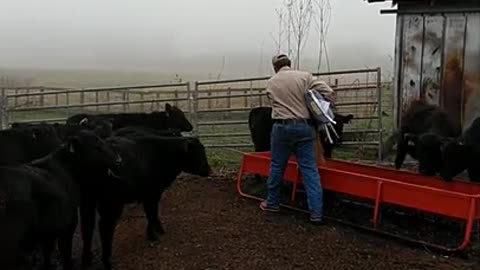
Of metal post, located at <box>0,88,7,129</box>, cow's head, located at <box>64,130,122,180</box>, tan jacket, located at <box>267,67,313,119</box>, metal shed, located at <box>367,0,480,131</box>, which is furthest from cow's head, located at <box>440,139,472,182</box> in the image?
metal post, located at <box>0,88,7,129</box>

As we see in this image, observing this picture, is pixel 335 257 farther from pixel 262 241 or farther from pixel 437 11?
pixel 437 11

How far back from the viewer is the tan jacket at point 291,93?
8562mm

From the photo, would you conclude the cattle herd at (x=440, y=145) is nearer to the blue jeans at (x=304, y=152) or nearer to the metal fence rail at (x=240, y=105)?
the blue jeans at (x=304, y=152)

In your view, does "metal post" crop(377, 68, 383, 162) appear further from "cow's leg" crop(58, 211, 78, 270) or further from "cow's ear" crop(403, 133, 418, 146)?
"cow's leg" crop(58, 211, 78, 270)

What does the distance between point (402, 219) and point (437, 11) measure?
5.46 metres

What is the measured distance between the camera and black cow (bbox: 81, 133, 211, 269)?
7.11m

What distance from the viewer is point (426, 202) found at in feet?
25.0

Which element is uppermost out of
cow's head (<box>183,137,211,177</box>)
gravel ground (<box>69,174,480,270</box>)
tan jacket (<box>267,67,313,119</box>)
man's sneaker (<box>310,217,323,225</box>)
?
tan jacket (<box>267,67,313,119</box>)

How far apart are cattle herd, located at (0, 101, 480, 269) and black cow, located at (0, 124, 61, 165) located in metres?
0.01

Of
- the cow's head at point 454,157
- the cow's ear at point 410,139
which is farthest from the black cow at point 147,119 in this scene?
the cow's head at point 454,157

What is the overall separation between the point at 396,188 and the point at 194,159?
2499mm

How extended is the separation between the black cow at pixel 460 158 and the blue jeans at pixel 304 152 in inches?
69.7

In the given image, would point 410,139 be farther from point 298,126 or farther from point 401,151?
point 298,126

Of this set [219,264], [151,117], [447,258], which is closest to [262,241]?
[219,264]
